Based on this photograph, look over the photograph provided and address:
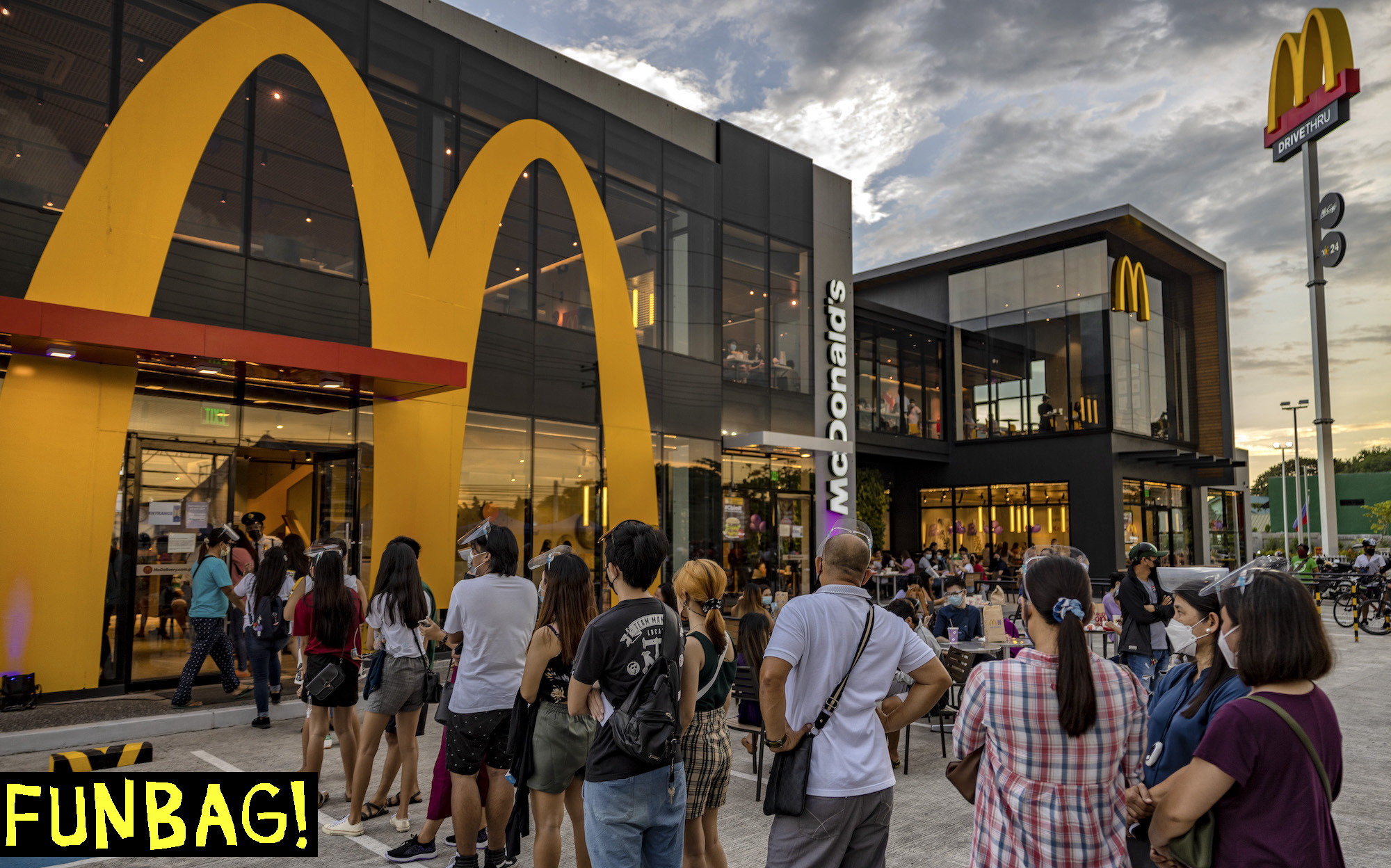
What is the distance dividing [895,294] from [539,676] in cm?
3077

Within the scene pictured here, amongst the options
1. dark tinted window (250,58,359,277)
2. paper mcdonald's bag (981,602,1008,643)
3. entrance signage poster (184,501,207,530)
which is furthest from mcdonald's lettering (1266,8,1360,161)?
entrance signage poster (184,501,207,530)

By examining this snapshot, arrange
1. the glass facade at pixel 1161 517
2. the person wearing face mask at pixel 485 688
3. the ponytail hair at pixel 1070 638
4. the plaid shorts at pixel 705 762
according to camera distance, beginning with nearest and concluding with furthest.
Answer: the ponytail hair at pixel 1070 638 → the plaid shorts at pixel 705 762 → the person wearing face mask at pixel 485 688 → the glass facade at pixel 1161 517

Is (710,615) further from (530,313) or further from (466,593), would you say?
(530,313)

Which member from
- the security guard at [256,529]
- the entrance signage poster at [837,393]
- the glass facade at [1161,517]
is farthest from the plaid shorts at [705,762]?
the glass facade at [1161,517]

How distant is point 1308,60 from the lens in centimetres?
1369

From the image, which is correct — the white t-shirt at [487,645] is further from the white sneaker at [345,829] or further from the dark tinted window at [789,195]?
the dark tinted window at [789,195]

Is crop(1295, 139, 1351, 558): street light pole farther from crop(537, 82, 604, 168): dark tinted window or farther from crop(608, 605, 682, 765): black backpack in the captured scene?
crop(608, 605, 682, 765): black backpack

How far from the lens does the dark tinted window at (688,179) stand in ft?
53.8

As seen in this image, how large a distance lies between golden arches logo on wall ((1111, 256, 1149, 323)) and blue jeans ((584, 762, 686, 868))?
2738 cm

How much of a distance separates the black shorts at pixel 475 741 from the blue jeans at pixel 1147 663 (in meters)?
6.11

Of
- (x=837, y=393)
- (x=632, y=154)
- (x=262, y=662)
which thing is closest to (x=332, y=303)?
(x=262, y=662)

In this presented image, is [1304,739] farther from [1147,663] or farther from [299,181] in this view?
[299,181]

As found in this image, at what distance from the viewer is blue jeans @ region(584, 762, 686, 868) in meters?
3.34

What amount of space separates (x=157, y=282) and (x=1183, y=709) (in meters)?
10.8
